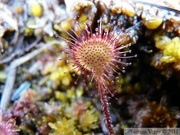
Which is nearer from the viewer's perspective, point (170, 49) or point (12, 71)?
point (170, 49)

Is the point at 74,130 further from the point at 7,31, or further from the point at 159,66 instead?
the point at 7,31

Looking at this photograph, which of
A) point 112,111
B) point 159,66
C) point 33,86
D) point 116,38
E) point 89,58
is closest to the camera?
point 89,58

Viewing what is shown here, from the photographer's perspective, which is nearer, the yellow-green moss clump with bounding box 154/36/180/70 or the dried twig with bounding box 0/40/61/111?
the yellow-green moss clump with bounding box 154/36/180/70

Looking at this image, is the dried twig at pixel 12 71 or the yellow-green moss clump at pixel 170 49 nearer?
the yellow-green moss clump at pixel 170 49

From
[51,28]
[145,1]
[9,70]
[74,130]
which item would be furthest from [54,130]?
[145,1]

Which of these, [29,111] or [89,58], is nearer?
[89,58]

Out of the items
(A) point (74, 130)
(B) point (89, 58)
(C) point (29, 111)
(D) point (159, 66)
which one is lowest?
(A) point (74, 130)

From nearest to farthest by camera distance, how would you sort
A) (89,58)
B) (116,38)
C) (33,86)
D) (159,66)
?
(89,58) → (116,38) → (159,66) → (33,86)

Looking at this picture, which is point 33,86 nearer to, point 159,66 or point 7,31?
point 7,31

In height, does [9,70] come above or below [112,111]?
above
